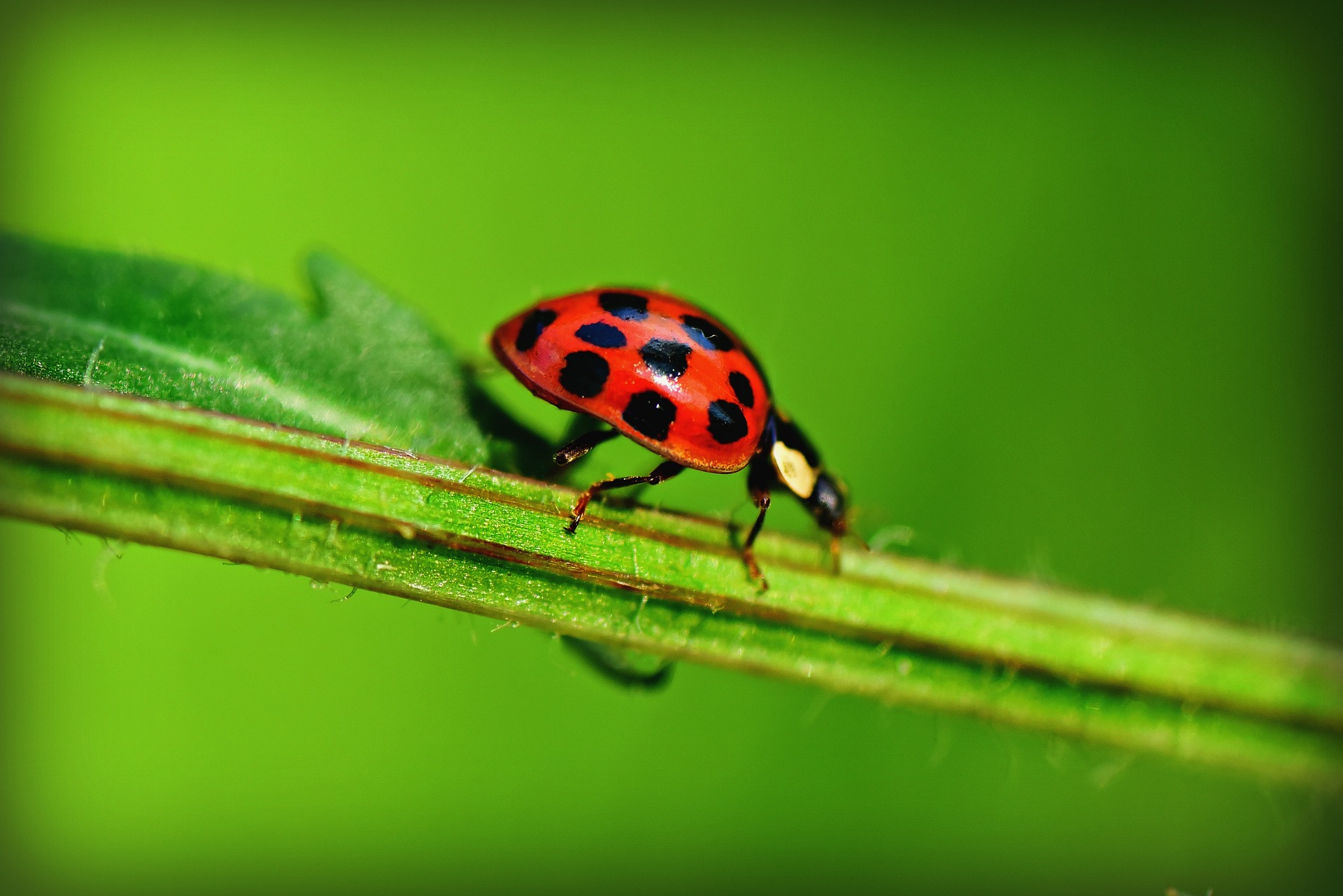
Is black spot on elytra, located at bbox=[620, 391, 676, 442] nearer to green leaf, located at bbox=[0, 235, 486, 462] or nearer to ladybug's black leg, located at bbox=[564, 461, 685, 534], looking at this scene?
ladybug's black leg, located at bbox=[564, 461, 685, 534]

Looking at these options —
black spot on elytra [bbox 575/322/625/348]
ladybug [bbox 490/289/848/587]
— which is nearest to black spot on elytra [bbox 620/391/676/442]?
ladybug [bbox 490/289/848/587]

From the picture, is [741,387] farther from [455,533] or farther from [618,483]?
[455,533]

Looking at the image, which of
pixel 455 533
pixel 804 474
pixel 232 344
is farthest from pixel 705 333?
pixel 232 344

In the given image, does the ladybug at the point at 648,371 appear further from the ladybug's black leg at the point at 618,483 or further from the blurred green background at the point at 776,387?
the blurred green background at the point at 776,387

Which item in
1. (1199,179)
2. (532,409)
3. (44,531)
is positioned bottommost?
(44,531)

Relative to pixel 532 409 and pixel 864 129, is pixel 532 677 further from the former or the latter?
pixel 864 129

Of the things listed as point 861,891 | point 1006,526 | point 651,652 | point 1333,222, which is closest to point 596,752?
point 861,891
